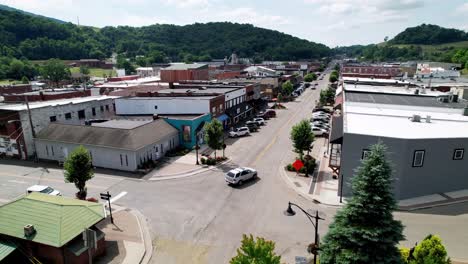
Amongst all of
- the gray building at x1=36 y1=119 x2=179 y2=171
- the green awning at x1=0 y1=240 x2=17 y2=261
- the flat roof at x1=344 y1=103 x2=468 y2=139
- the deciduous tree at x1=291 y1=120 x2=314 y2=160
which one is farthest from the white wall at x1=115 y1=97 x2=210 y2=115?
the green awning at x1=0 y1=240 x2=17 y2=261

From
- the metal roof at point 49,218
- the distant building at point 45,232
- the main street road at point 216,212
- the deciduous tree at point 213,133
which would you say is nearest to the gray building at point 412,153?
the main street road at point 216,212

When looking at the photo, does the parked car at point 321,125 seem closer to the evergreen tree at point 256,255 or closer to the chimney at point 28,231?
the evergreen tree at point 256,255

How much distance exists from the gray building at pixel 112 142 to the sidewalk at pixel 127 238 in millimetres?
9286

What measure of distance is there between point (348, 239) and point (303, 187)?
1395cm

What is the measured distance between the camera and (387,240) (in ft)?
42.0

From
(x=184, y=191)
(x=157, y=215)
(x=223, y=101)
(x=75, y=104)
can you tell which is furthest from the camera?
(x=223, y=101)

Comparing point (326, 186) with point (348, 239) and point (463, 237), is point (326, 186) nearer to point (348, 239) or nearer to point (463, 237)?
point (463, 237)

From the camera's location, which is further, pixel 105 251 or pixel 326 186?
pixel 326 186

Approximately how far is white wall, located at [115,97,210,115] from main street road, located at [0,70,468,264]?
42.5 feet

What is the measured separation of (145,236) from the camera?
19297 millimetres

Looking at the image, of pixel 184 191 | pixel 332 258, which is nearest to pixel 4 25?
pixel 184 191

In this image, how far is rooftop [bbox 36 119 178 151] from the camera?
3153 cm

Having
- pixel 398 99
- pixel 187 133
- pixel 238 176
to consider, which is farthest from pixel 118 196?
pixel 398 99

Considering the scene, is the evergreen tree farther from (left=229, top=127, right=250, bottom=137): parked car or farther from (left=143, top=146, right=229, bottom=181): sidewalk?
(left=229, top=127, right=250, bottom=137): parked car
